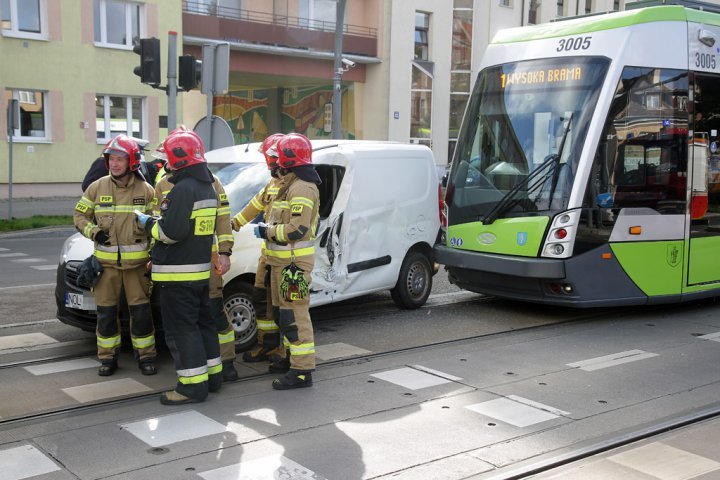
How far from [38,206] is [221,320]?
1749cm

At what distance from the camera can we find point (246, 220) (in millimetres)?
6727

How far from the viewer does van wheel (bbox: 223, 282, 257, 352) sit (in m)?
7.03

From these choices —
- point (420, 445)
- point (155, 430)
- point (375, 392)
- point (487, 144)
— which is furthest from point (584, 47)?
point (155, 430)

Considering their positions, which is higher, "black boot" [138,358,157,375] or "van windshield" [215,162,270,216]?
"van windshield" [215,162,270,216]

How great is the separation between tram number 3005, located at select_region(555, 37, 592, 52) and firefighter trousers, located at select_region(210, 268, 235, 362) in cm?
475

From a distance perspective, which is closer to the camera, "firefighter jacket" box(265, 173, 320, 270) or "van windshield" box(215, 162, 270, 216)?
"firefighter jacket" box(265, 173, 320, 270)

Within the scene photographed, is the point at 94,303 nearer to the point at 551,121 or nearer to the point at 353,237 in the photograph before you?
the point at 353,237

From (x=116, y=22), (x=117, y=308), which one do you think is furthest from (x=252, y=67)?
(x=117, y=308)

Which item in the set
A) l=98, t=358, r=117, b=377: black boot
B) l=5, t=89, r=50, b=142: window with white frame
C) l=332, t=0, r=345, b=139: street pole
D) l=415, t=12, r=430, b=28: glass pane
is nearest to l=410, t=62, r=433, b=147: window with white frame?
l=415, t=12, r=430, b=28: glass pane

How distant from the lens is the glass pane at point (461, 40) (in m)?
33.9

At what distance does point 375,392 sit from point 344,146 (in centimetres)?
307

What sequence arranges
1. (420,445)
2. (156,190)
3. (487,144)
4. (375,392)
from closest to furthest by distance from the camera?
(420,445) → (375,392) → (156,190) → (487,144)

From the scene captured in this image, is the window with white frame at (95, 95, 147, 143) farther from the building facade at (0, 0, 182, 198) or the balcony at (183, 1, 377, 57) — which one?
the balcony at (183, 1, 377, 57)

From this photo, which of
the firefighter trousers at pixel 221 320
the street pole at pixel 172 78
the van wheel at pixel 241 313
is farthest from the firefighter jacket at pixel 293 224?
the street pole at pixel 172 78
